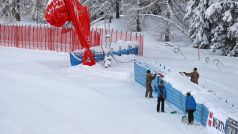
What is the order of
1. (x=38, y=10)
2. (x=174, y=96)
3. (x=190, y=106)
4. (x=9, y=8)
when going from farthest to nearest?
(x=38, y=10)
(x=9, y=8)
(x=174, y=96)
(x=190, y=106)

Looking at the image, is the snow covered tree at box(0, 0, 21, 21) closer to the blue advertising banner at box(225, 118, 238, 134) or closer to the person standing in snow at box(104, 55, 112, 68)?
the person standing in snow at box(104, 55, 112, 68)

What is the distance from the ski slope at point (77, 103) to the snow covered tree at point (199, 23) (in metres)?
9.84

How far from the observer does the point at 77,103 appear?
20703 millimetres

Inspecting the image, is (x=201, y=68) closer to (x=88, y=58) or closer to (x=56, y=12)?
(x=88, y=58)

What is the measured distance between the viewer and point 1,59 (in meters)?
32.3

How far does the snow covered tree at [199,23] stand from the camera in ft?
119

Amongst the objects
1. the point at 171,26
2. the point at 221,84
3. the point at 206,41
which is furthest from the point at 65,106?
the point at 171,26

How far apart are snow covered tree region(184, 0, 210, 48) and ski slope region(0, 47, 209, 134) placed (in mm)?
9836

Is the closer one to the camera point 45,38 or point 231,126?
point 231,126

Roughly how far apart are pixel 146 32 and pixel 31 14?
15781 mm

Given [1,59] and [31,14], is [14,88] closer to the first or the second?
[1,59]

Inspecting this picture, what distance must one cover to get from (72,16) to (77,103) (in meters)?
9.63

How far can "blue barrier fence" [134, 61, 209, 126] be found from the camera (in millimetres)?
17484

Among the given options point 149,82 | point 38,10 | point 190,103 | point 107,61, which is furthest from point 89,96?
point 38,10
